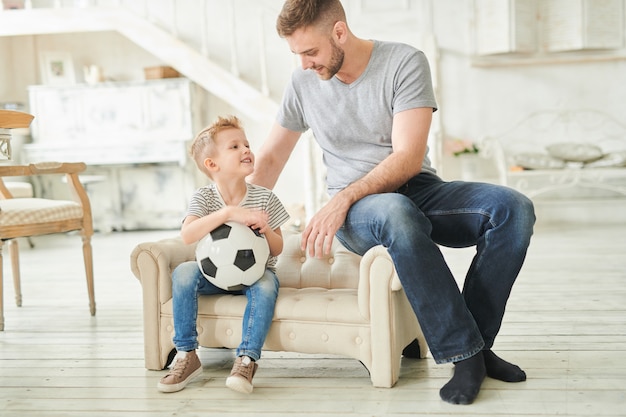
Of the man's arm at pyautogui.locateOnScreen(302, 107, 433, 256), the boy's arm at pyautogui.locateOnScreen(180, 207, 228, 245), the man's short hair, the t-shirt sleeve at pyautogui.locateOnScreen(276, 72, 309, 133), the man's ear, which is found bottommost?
the boy's arm at pyautogui.locateOnScreen(180, 207, 228, 245)

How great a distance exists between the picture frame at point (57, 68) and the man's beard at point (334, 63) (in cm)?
550

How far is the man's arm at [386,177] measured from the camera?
2023 millimetres

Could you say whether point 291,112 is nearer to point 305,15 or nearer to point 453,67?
point 305,15

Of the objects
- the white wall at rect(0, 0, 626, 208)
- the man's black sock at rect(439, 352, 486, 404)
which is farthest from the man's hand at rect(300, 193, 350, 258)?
the white wall at rect(0, 0, 626, 208)

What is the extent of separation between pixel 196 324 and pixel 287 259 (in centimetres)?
39

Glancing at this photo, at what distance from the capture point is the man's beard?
2.21 meters

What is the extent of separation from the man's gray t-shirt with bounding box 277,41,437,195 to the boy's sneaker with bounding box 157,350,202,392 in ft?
2.27

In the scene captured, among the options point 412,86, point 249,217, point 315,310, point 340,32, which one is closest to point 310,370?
point 315,310

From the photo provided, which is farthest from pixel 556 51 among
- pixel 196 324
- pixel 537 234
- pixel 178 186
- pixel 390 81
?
pixel 196 324

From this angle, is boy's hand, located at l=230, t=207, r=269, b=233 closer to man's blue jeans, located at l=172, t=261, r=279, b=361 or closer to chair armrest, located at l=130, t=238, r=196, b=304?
man's blue jeans, located at l=172, t=261, r=279, b=361

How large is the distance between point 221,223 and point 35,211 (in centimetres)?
135

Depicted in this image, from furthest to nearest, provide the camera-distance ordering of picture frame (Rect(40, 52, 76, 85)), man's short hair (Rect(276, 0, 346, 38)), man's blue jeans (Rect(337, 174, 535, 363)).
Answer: picture frame (Rect(40, 52, 76, 85))
man's short hair (Rect(276, 0, 346, 38))
man's blue jeans (Rect(337, 174, 535, 363))

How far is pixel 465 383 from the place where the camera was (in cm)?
196

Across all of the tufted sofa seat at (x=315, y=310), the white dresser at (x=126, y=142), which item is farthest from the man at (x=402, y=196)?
the white dresser at (x=126, y=142)
